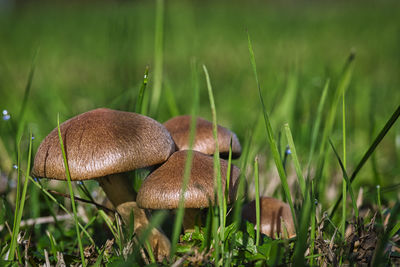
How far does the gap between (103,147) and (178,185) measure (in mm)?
286

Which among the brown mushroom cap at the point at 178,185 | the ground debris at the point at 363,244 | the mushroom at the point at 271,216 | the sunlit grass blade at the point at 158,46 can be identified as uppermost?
the sunlit grass blade at the point at 158,46

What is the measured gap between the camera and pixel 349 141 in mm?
3209

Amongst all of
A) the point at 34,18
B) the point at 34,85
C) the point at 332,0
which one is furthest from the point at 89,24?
the point at 332,0

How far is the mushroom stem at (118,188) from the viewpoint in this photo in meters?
1.57

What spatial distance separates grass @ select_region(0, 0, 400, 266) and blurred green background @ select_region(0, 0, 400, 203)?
2 cm

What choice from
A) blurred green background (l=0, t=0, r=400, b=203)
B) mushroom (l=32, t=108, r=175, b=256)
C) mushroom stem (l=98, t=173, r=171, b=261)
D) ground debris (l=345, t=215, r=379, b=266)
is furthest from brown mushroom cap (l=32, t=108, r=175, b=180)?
ground debris (l=345, t=215, r=379, b=266)

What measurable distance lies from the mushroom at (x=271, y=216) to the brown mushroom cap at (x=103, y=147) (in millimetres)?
488

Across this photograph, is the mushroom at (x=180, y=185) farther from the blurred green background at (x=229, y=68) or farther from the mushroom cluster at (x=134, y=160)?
the blurred green background at (x=229, y=68)

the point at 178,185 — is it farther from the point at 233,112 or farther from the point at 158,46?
the point at 233,112

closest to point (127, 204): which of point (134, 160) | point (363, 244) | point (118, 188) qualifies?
point (118, 188)

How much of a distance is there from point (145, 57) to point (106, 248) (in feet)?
19.8

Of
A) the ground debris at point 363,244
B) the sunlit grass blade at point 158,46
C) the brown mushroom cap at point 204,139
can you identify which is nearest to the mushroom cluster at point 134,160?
the brown mushroom cap at point 204,139

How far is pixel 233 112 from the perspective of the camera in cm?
402

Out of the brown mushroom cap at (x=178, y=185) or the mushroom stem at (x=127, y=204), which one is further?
the mushroom stem at (x=127, y=204)
